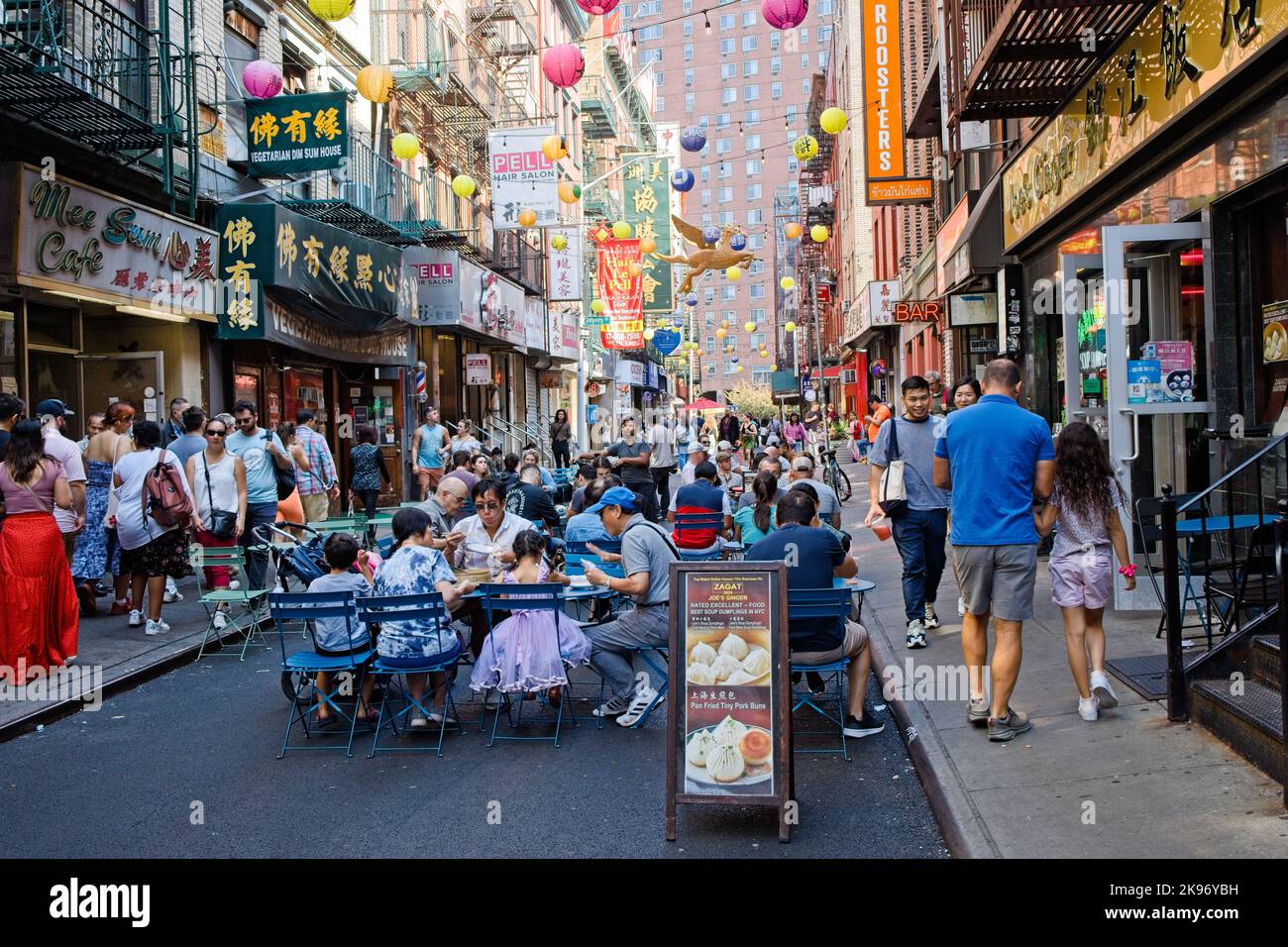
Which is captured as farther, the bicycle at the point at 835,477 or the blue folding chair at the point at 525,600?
the bicycle at the point at 835,477

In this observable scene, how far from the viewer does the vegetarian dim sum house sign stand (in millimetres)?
5312

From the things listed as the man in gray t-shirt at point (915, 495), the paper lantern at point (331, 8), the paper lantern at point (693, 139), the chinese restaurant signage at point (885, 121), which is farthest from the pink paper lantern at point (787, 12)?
the chinese restaurant signage at point (885, 121)

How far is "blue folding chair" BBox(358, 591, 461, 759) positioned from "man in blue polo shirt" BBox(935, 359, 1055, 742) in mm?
3071

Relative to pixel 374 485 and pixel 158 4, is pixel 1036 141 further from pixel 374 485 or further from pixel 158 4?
pixel 158 4

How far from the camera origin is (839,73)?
46.7m

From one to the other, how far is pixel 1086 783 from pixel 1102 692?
1.11m

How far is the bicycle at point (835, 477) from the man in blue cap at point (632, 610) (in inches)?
454

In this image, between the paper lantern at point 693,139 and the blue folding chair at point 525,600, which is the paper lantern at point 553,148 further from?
the blue folding chair at point 525,600

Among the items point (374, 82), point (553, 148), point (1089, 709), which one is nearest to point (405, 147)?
point (553, 148)

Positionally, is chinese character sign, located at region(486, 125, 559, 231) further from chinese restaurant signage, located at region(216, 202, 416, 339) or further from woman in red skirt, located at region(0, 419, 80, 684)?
woman in red skirt, located at region(0, 419, 80, 684)

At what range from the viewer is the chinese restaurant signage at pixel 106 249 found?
11.8 metres

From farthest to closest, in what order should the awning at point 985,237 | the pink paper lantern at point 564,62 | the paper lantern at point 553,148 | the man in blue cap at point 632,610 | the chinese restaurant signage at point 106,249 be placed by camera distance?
1. the paper lantern at point 553,148
2. the awning at point 985,237
3. the pink paper lantern at point 564,62
4. the chinese restaurant signage at point 106,249
5. the man in blue cap at point 632,610
